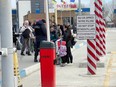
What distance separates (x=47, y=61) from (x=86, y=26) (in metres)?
4.71

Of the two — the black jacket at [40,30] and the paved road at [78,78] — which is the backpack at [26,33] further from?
the paved road at [78,78]

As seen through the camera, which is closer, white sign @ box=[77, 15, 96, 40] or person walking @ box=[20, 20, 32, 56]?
white sign @ box=[77, 15, 96, 40]

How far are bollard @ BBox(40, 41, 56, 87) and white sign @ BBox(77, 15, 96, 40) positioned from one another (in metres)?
4.54

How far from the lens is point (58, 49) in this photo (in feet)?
52.3

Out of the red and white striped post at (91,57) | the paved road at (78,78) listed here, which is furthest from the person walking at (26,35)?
the red and white striped post at (91,57)

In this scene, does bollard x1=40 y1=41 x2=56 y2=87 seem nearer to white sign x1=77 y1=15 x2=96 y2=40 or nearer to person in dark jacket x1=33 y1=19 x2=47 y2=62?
→ white sign x1=77 y1=15 x2=96 y2=40

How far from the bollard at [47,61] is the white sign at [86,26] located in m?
4.54

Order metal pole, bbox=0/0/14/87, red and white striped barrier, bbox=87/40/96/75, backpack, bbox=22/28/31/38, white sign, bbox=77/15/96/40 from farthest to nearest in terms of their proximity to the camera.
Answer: backpack, bbox=22/28/31/38 < red and white striped barrier, bbox=87/40/96/75 < white sign, bbox=77/15/96/40 < metal pole, bbox=0/0/14/87

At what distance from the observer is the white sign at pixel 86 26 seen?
506 inches

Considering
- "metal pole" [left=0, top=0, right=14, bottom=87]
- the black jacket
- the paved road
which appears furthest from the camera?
the black jacket

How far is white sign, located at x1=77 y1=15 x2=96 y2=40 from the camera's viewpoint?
1284 cm

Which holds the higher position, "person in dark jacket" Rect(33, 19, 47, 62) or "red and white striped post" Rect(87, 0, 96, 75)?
"person in dark jacket" Rect(33, 19, 47, 62)

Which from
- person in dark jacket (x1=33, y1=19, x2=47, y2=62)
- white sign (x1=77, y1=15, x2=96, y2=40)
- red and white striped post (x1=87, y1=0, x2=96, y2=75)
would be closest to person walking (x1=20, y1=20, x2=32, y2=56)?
person in dark jacket (x1=33, y1=19, x2=47, y2=62)

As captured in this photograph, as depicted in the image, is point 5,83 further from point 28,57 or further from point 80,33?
point 28,57
